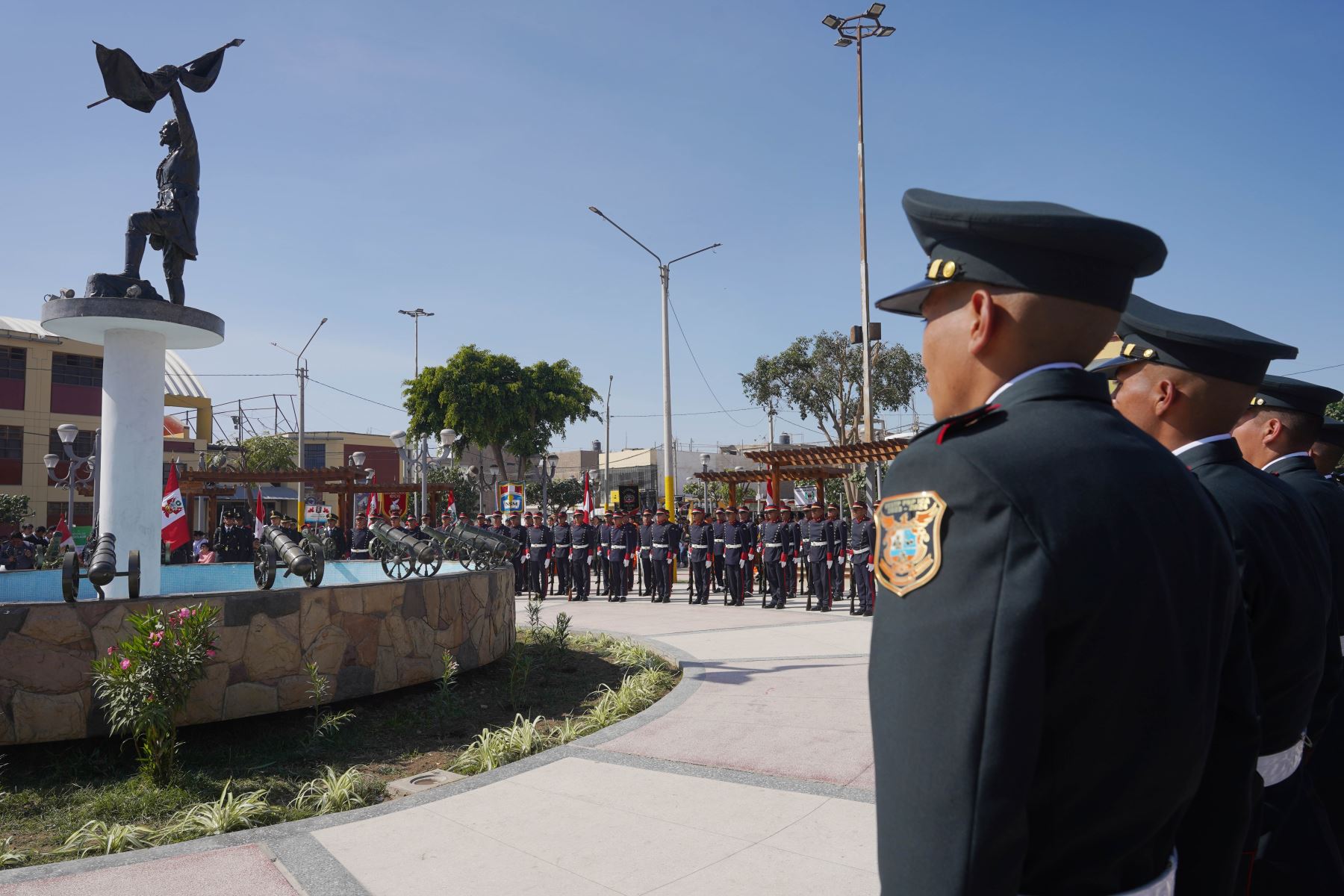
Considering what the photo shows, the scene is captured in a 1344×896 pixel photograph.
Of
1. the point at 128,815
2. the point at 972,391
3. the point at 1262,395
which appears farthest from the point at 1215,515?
the point at 128,815

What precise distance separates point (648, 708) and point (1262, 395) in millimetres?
4817

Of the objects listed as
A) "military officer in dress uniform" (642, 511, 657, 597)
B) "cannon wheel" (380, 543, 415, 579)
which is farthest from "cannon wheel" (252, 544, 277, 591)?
"military officer in dress uniform" (642, 511, 657, 597)

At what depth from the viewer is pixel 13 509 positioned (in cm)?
2858

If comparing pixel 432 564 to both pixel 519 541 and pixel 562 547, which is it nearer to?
pixel 562 547

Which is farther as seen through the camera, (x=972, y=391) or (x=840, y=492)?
(x=840, y=492)

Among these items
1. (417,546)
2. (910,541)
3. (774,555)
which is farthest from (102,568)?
(774,555)

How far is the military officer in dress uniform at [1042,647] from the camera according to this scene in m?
1.25

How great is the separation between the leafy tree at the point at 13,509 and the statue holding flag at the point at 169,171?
81.2 feet

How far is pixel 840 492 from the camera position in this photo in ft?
131

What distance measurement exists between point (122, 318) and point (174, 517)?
4.87 m

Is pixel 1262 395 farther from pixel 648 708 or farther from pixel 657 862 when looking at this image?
pixel 648 708

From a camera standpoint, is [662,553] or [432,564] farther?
[662,553]

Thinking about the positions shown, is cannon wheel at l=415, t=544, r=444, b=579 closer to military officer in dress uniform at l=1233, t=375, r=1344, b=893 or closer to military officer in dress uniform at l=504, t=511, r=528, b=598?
military officer in dress uniform at l=1233, t=375, r=1344, b=893

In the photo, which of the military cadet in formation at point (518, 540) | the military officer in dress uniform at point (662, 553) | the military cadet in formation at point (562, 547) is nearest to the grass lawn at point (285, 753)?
the military officer in dress uniform at point (662, 553)
